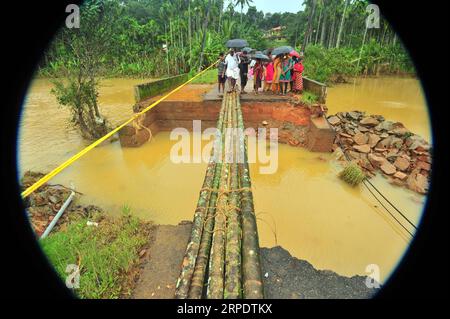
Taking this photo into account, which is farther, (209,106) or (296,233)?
(209,106)

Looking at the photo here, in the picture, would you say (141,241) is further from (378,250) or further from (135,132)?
(135,132)

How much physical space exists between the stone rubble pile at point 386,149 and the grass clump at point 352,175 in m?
0.82

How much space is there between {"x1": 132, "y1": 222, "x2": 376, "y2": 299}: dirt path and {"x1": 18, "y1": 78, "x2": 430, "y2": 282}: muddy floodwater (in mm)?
1132

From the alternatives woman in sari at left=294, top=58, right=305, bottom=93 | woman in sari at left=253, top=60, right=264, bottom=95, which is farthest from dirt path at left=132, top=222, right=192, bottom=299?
woman in sari at left=294, top=58, right=305, bottom=93

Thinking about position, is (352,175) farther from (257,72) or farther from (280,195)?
(257,72)

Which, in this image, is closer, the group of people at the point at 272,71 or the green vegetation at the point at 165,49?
the green vegetation at the point at 165,49

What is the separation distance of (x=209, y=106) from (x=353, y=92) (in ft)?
45.4

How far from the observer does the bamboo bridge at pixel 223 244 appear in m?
1.85

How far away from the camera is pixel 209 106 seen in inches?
345

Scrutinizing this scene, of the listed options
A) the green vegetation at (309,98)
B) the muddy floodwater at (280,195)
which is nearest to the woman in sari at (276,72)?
the green vegetation at (309,98)

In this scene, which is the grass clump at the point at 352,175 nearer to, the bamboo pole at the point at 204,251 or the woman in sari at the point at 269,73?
the bamboo pole at the point at 204,251

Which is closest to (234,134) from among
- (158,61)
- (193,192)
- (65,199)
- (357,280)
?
(193,192)

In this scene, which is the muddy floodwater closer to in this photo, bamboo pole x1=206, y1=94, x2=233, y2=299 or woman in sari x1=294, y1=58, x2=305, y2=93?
bamboo pole x1=206, y1=94, x2=233, y2=299

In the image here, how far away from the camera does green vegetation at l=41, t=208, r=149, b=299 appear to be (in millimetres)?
2303
